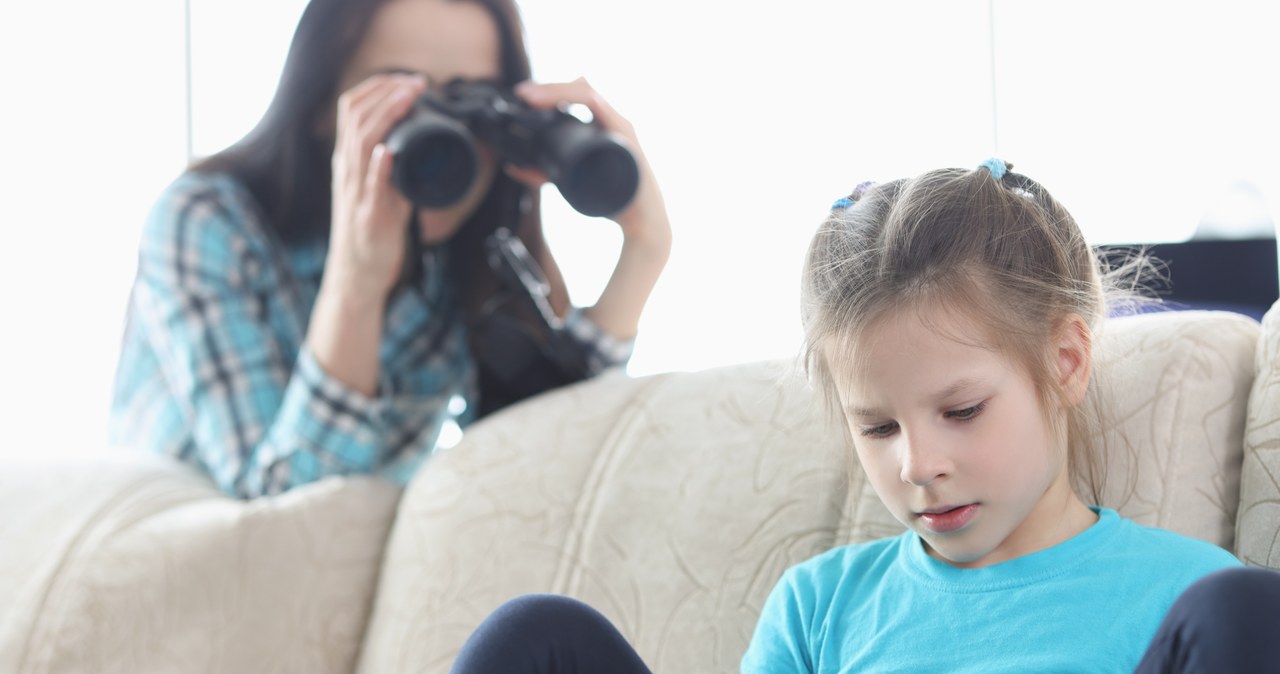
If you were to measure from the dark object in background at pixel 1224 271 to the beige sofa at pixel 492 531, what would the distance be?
291 mm

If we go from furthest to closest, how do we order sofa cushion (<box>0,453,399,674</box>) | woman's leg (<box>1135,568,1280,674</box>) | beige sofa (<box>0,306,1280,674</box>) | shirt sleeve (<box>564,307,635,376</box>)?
shirt sleeve (<box>564,307,635,376</box>) → sofa cushion (<box>0,453,399,674</box>) → beige sofa (<box>0,306,1280,674</box>) → woman's leg (<box>1135,568,1280,674</box>)

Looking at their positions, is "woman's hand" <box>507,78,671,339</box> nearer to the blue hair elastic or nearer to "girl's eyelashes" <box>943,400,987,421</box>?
the blue hair elastic

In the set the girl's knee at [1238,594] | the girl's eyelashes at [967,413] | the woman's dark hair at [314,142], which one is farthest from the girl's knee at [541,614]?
the woman's dark hair at [314,142]

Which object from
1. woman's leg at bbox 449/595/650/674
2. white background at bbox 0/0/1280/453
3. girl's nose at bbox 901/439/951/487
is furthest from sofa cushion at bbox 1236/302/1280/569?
white background at bbox 0/0/1280/453

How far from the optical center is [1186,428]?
974mm

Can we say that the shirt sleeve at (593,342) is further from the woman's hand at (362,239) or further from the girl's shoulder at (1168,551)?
the girl's shoulder at (1168,551)

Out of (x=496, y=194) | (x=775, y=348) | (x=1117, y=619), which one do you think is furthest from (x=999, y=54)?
(x=1117, y=619)

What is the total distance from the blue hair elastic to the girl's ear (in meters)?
0.12

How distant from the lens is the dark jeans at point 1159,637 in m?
0.62

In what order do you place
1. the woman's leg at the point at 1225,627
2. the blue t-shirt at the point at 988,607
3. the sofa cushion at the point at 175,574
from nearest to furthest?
the woman's leg at the point at 1225,627, the blue t-shirt at the point at 988,607, the sofa cushion at the point at 175,574

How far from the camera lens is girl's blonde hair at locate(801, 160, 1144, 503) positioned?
859 millimetres

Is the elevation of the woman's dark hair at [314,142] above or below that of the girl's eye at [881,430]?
above

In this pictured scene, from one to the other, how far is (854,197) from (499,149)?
643 mm

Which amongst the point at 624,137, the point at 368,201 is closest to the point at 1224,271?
the point at 624,137
